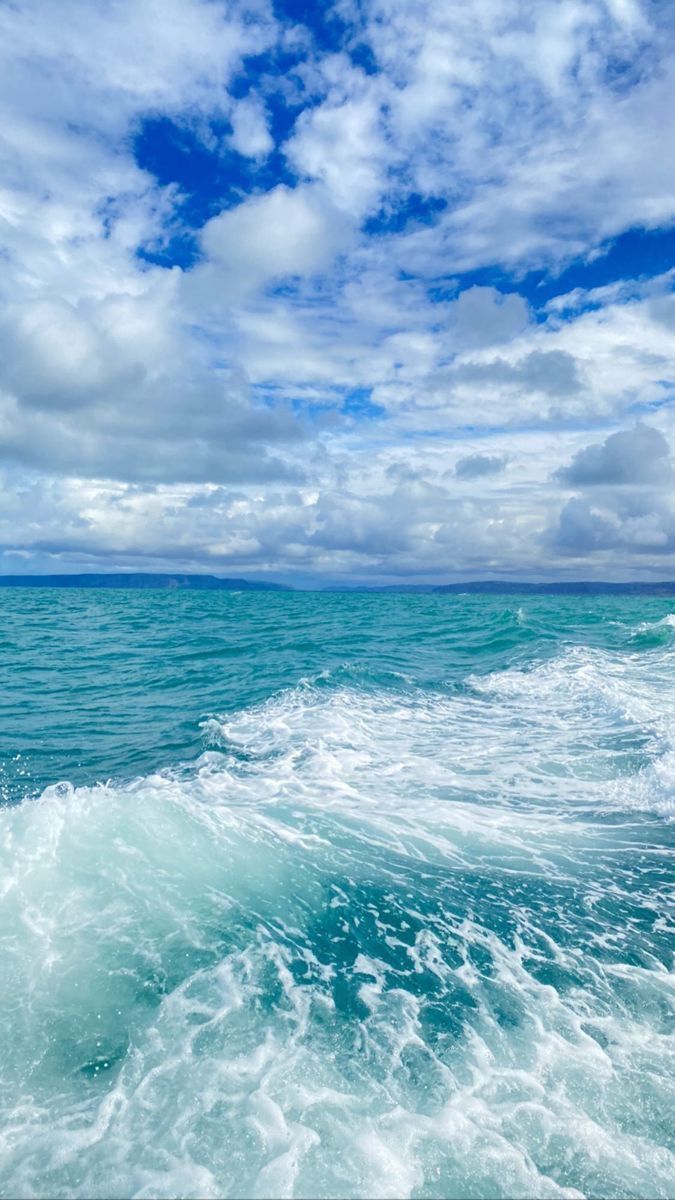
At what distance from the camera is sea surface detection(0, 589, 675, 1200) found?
3861mm

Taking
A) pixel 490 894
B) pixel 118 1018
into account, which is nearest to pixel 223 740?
pixel 490 894

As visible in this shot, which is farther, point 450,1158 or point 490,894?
point 490,894

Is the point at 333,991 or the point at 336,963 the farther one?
Result: the point at 336,963

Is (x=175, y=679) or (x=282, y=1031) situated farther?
(x=175, y=679)

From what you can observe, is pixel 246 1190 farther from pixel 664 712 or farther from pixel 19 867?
pixel 664 712

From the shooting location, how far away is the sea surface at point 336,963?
12.7ft

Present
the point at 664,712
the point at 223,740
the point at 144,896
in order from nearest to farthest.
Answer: the point at 144,896
the point at 223,740
the point at 664,712

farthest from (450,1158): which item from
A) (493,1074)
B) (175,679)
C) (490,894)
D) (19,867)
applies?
(175,679)

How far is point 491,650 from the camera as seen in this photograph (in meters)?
28.9

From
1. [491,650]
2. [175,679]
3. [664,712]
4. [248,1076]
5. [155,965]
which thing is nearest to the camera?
[248,1076]

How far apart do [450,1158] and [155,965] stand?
2961 millimetres

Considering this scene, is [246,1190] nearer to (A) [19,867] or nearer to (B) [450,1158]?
(B) [450,1158]

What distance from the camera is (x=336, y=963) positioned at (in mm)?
5840

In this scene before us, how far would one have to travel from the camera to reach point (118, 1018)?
16.3 feet
